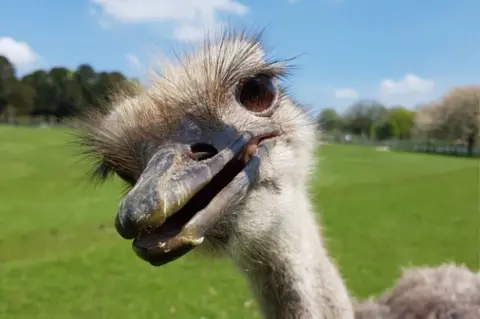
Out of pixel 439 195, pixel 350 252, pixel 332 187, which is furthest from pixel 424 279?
pixel 332 187

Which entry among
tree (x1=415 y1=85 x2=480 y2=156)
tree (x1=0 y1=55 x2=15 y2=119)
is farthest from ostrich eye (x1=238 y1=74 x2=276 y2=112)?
tree (x1=0 y1=55 x2=15 y2=119)

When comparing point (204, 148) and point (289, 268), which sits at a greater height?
point (204, 148)

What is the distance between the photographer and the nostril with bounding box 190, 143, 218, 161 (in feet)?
4.93

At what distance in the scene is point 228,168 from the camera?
61.3 inches

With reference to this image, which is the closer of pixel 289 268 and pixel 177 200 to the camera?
Answer: pixel 177 200

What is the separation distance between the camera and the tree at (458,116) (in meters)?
2.99

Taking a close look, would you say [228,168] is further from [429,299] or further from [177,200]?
[429,299]

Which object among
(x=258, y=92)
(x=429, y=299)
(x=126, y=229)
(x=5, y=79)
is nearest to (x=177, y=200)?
(x=126, y=229)

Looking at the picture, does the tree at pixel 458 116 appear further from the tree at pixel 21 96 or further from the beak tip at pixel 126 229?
the tree at pixel 21 96

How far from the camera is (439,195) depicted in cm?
1521

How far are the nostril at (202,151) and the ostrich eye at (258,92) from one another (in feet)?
0.83

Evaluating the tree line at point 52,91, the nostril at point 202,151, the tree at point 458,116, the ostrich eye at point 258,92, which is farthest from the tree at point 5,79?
the nostril at point 202,151

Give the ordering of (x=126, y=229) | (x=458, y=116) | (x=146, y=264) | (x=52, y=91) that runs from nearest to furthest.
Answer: (x=126, y=229)
(x=458, y=116)
(x=146, y=264)
(x=52, y=91)

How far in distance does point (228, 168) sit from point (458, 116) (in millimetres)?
1908
